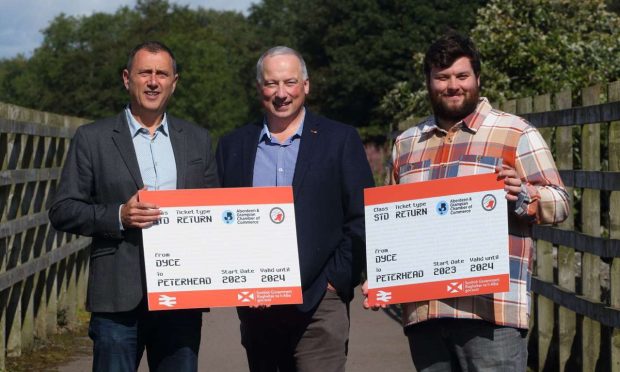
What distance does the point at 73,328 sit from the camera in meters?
11.9

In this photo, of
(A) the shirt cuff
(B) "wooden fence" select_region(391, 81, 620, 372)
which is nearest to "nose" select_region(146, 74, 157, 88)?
(A) the shirt cuff

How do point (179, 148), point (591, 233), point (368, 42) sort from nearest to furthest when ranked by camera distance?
point (179, 148), point (591, 233), point (368, 42)

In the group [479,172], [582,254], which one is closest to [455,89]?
[479,172]

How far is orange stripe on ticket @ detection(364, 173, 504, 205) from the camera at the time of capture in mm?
5094

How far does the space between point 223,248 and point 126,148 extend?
1.96 feet

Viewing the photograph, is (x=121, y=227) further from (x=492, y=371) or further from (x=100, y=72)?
(x=100, y=72)

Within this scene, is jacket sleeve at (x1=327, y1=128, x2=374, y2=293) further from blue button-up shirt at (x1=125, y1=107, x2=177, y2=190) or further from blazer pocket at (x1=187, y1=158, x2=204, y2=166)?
blue button-up shirt at (x1=125, y1=107, x2=177, y2=190)

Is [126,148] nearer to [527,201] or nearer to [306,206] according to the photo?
[306,206]

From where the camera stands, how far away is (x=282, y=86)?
566 centimetres

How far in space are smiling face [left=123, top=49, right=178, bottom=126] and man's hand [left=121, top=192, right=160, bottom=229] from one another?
1.40ft

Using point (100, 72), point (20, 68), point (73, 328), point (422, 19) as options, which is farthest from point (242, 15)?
point (73, 328)

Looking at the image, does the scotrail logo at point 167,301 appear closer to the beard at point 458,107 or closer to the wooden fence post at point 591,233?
the beard at point 458,107

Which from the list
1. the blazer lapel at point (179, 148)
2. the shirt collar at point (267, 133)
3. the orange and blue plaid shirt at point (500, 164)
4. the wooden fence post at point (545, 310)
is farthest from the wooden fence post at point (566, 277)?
the blazer lapel at point (179, 148)

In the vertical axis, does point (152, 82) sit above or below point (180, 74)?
below
